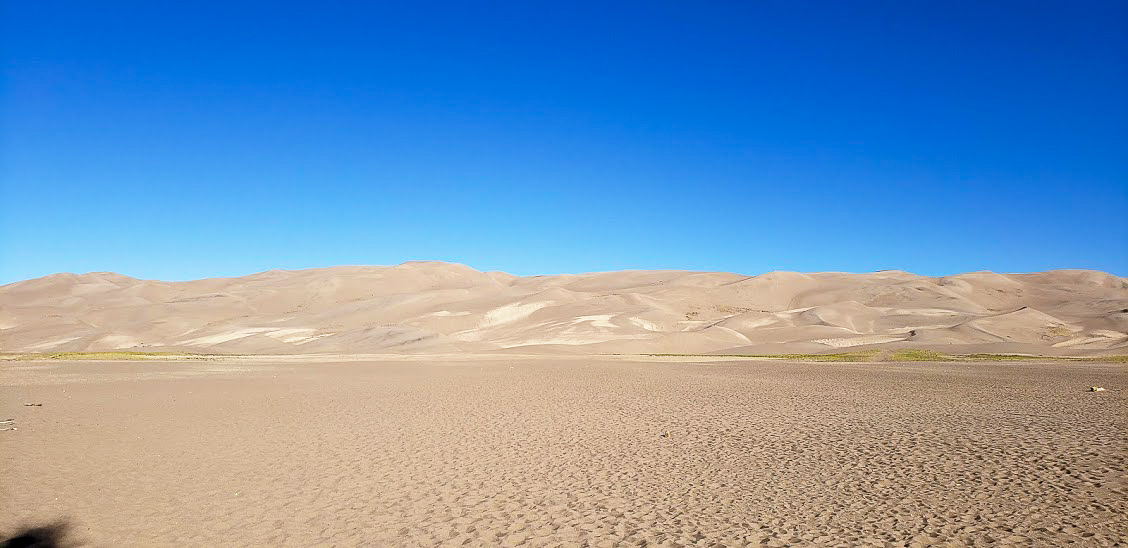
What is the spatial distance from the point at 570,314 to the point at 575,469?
69.5 metres

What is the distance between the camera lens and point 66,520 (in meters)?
8.34

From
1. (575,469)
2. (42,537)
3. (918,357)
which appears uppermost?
(918,357)

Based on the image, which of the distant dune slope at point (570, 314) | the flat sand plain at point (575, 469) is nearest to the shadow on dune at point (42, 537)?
the flat sand plain at point (575, 469)

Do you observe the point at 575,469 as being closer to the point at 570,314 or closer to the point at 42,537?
the point at 42,537

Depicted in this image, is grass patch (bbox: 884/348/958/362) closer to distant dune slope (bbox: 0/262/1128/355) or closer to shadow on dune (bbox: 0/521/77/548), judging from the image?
distant dune slope (bbox: 0/262/1128/355)

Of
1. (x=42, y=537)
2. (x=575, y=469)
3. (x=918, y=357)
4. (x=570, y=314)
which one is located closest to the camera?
(x=42, y=537)

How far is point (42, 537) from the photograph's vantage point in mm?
7715

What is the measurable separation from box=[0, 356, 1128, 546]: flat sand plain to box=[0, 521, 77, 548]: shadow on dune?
161 mm

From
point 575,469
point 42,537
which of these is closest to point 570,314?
point 575,469

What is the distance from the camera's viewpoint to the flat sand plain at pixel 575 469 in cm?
782

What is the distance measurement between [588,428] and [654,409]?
367 cm

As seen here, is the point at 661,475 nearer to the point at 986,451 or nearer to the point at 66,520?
the point at 986,451

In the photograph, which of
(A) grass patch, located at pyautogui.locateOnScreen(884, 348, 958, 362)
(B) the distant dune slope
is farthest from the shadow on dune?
(B) the distant dune slope

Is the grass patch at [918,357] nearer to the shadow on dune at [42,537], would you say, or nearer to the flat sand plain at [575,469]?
the flat sand plain at [575,469]
